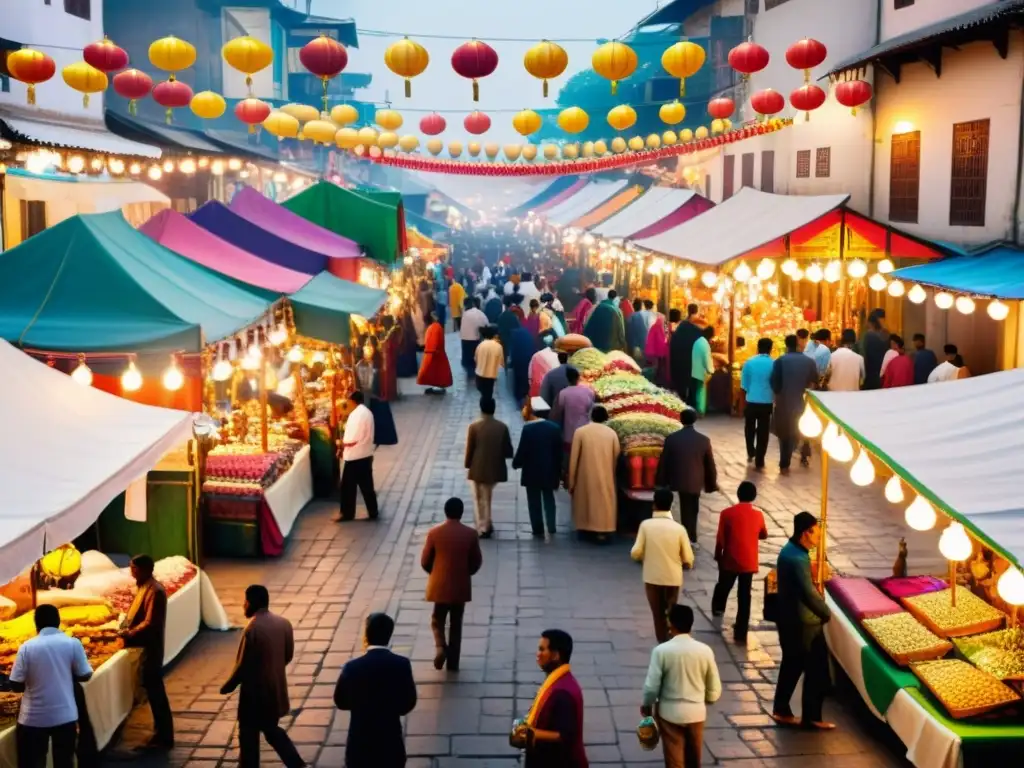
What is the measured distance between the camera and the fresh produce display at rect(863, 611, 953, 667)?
7.82 metres

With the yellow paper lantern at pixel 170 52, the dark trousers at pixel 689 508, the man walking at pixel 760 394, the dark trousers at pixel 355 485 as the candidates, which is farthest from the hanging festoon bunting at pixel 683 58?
the dark trousers at pixel 355 485

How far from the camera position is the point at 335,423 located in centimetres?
1538

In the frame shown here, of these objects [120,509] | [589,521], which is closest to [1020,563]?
[589,521]

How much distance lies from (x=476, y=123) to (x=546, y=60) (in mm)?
7893

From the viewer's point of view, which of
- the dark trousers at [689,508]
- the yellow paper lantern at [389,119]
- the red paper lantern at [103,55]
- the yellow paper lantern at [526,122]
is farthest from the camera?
the yellow paper lantern at [389,119]

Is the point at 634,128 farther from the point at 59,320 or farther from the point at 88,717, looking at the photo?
the point at 88,717

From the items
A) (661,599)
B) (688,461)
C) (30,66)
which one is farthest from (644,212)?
(661,599)

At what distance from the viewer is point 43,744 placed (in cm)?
685

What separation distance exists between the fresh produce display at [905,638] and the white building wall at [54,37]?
17166 millimetres

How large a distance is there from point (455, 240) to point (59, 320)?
6027cm

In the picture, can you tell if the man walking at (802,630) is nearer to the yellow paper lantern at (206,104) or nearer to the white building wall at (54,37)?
the yellow paper lantern at (206,104)

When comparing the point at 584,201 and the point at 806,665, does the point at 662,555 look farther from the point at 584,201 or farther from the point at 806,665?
the point at 584,201

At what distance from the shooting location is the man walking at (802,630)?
26.5ft

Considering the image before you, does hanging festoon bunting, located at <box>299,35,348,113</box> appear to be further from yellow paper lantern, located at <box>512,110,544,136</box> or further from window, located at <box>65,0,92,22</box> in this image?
window, located at <box>65,0,92,22</box>
